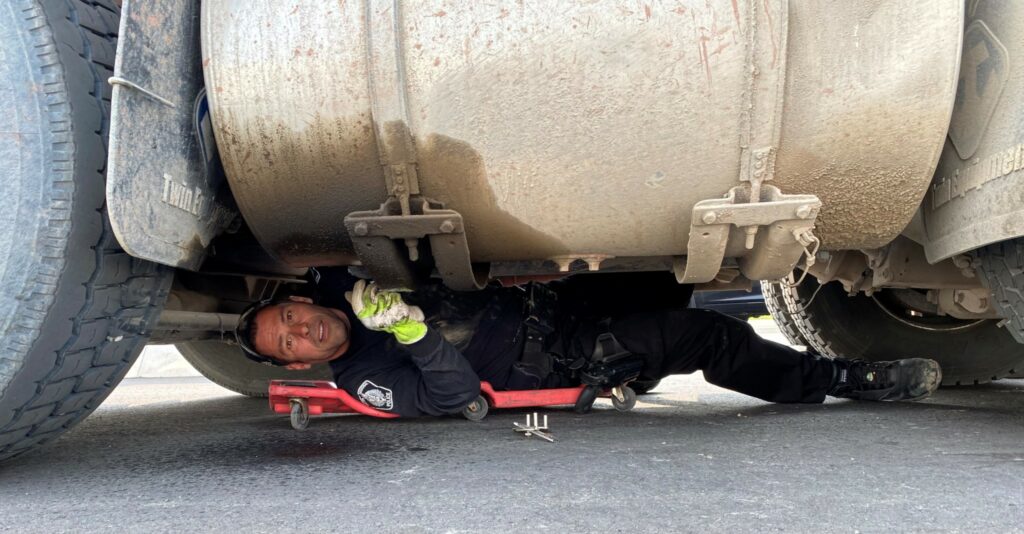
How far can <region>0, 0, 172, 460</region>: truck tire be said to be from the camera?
1158 millimetres

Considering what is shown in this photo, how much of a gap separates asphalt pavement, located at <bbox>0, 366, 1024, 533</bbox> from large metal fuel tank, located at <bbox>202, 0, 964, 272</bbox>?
56cm

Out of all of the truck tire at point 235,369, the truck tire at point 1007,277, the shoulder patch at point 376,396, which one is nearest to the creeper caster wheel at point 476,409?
the shoulder patch at point 376,396

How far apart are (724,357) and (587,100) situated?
1.56 m

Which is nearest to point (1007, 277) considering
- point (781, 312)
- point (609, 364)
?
point (609, 364)

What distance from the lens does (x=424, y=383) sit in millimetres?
2182

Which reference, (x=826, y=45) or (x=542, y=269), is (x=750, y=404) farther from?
(x=826, y=45)

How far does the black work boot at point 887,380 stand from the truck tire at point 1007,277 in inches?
36.8

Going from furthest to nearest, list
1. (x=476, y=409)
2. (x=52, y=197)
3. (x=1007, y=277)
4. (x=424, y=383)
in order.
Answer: (x=476, y=409), (x=424, y=383), (x=1007, y=277), (x=52, y=197)

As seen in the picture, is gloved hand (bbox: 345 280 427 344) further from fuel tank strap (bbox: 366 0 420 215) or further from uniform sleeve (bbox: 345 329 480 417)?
fuel tank strap (bbox: 366 0 420 215)

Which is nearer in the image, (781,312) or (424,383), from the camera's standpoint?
(424,383)

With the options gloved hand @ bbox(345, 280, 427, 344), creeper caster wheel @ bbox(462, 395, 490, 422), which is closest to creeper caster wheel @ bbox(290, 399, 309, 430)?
gloved hand @ bbox(345, 280, 427, 344)

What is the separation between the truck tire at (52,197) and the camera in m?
1.16

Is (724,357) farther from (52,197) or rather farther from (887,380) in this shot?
(52,197)

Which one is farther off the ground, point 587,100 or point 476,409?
point 587,100
